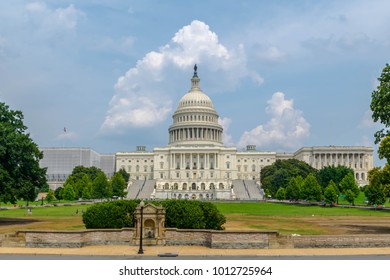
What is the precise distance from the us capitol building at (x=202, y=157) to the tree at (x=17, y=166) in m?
109

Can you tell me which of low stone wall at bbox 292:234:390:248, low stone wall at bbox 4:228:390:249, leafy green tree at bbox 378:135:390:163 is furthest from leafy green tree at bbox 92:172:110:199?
low stone wall at bbox 292:234:390:248

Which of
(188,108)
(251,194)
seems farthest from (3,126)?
(188,108)

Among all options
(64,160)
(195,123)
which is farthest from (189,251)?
(64,160)

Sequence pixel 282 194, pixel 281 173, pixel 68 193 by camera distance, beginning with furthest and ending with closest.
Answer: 1. pixel 281 173
2. pixel 282 194
3. pixel 68 193

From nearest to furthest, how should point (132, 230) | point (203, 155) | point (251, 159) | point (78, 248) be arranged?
point (78, 248)
point (132, 230)
point (203, 155)
point (251, 159)

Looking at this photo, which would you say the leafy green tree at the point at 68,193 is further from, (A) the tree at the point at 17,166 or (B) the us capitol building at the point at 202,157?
(A) the tree at the point at 17,166

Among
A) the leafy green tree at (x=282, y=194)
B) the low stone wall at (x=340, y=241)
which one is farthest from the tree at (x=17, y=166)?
the leafy green tree at (x=282, y=194)

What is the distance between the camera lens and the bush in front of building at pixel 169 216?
102 ft

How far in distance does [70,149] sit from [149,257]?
174 metres

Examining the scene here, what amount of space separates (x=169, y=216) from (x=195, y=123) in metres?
149

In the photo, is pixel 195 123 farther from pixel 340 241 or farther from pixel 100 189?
pixel 340 241

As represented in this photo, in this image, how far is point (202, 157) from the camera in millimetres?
170500

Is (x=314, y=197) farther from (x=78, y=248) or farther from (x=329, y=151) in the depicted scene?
(x=329, y=151)

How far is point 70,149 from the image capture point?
192 m
